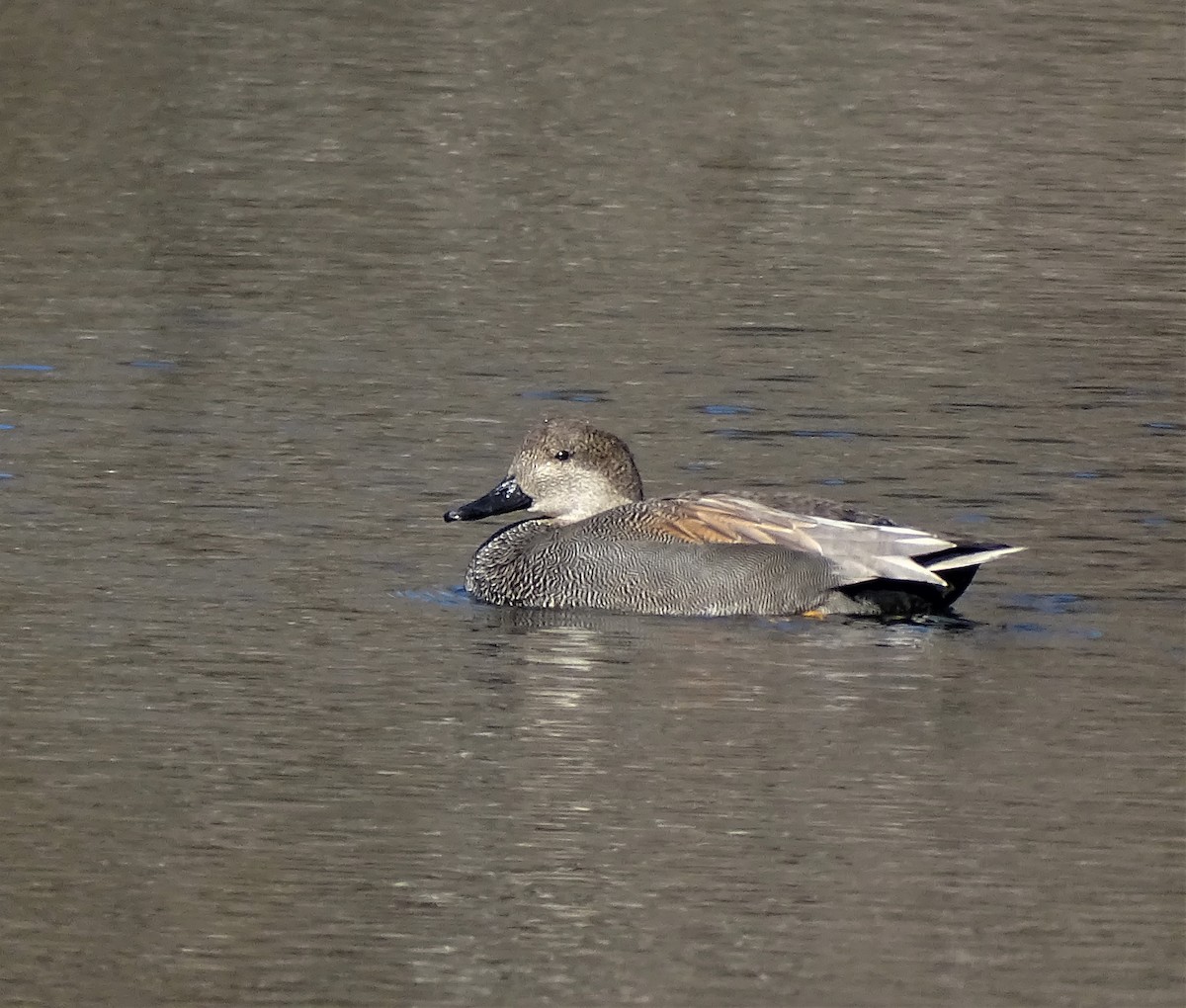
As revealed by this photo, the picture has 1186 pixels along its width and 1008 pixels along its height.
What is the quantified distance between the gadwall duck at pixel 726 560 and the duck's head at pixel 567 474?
14 centimetres

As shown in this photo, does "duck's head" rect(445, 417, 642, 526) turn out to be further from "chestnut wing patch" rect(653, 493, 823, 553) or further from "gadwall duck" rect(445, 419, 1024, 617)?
"chestnut wing patch" rect(653, 493, 823, 553)

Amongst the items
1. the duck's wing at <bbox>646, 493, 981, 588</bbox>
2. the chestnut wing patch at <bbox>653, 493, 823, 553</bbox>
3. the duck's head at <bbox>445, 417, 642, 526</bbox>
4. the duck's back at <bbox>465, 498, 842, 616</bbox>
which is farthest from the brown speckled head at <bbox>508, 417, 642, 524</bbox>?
the chestnut wing patch at <bbox>653, 493, 823, 553</bbox>

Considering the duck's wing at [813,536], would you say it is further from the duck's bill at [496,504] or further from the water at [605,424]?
the duck's bill at [496,504]

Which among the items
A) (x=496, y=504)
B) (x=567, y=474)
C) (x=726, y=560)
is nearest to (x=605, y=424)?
(x=567, y=474)

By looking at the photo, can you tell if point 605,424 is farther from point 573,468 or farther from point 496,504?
point 496,504

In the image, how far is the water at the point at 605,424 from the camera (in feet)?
24.2

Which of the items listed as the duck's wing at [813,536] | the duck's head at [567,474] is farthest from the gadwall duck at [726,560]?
the duck's head at [567,474]

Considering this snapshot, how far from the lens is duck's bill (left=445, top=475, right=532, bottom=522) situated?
1154cm

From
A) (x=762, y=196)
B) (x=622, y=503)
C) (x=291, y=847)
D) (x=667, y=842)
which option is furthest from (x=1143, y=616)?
(x=762, y=196)

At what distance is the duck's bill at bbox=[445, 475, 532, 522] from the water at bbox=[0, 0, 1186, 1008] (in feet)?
1.01

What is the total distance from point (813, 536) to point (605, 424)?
323 centimetres

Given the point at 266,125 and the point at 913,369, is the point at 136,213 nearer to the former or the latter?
the point at 266,125

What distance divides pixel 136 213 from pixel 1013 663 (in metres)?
9.93

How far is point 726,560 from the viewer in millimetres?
10930
